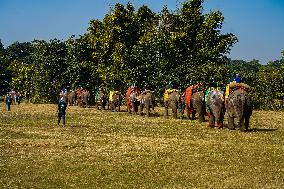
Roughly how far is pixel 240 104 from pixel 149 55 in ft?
96.9

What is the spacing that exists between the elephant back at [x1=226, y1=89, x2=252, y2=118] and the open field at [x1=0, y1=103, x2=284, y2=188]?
0.97 metres

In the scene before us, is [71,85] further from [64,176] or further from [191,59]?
[64,176]

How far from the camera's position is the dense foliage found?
153 ft

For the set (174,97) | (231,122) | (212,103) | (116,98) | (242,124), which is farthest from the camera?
(116,98)

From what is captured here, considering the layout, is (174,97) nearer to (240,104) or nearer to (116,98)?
(240,104)

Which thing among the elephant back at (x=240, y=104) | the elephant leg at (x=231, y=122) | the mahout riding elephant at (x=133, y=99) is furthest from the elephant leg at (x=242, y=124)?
the mahout riding elephant at (x=133, y=99)

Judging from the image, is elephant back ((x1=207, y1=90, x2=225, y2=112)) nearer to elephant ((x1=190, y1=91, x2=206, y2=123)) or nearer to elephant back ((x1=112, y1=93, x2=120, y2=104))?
elephant ((x1=190, y1=91, x2=206, y2=123))

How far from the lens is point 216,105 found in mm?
22375

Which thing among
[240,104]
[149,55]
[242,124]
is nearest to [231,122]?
[242,124]

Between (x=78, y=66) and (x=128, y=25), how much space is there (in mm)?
7946

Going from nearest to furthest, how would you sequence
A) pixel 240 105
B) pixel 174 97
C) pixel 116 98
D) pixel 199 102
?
1. pixel 240 105
2. pixel 199 102
3. pixel 174 97
4. pixel 116 98

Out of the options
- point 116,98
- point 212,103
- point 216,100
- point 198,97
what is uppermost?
point 116,98

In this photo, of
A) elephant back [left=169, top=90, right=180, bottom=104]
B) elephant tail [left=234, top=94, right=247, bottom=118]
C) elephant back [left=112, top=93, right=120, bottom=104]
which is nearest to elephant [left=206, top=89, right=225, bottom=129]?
elephant tail [left=234, top=94, right=247, bottom=118]

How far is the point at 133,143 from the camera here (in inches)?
675
